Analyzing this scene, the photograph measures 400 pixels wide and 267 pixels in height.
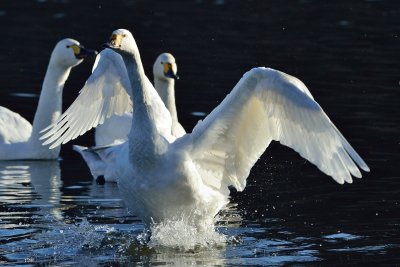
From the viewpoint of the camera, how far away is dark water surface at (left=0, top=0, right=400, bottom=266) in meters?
10.2

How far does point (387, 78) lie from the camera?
62.7 feet

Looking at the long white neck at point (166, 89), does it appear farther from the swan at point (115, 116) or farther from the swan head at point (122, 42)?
the swan head at point (122, 42)

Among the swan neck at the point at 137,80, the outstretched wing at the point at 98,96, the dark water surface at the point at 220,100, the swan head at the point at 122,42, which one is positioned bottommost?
the dark water surface at the point at 220,100

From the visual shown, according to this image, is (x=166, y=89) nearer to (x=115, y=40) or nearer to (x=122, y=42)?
(x=122, y=42)

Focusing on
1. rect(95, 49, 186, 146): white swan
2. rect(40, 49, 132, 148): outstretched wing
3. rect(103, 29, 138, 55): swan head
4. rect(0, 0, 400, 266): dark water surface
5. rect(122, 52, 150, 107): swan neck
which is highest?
rect(103, 29, 138, 55): swan head

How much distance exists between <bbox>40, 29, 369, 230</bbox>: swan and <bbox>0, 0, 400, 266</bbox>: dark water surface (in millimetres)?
487

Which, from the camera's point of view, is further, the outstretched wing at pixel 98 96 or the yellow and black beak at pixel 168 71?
the yellow and black beak at pixel 168 71

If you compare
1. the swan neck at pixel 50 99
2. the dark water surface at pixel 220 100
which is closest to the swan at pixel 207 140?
the dark water surface at pixel 220 100

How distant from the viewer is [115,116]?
46.4 feet

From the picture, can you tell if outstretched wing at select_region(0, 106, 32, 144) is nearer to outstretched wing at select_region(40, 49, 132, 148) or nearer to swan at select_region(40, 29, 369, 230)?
outstretched wing at select_region(40, 49, 132, 148)

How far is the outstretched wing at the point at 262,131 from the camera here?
961cm

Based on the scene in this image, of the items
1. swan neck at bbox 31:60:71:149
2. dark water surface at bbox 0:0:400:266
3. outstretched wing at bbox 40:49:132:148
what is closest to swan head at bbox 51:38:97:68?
swan neck at bbox 31:60:71:149

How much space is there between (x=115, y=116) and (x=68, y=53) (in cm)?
176

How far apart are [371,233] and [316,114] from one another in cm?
145
